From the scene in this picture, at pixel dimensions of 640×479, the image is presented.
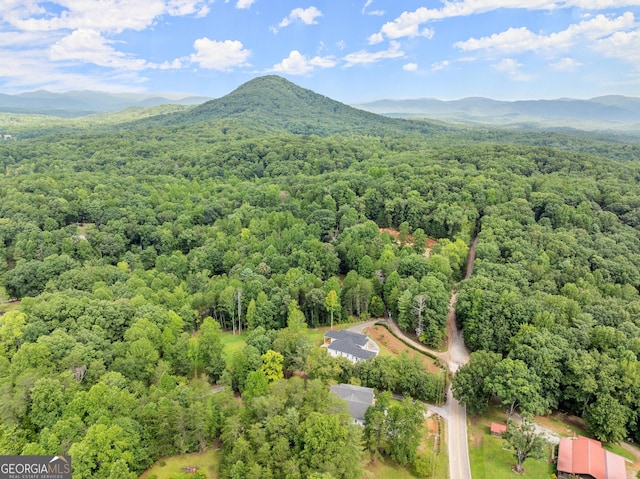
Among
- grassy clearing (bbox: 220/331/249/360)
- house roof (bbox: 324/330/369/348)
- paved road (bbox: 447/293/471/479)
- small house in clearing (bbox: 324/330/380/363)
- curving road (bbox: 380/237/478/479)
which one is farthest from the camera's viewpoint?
grassy clearing (bbox: 220/331/249/360)

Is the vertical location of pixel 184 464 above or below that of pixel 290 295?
below

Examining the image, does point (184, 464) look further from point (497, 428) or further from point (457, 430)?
point (497, 428)

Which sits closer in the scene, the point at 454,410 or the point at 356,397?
the point at 356,397

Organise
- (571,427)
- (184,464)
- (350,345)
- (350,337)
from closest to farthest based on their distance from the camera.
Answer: (184,464)
(571,427)
(350,345)
(350,337)

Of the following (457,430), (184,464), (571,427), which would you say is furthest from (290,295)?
(571,427)

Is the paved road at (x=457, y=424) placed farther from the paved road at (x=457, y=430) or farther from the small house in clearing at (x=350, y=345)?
the small house in clearing at (x=350, y=345)

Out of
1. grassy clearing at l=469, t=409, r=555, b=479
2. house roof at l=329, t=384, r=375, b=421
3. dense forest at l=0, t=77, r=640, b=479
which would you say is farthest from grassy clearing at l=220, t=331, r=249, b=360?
grassy clearing at l=469, t=409, r=555, b=479

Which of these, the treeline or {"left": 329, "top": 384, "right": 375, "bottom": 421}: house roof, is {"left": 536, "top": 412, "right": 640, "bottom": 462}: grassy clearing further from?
{"left": 329, "top": 384, "right": 375, "bottom": 421}: house roof

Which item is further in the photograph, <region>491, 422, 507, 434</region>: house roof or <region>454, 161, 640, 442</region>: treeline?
<region>454, 161, 640, 442</region>: treeline

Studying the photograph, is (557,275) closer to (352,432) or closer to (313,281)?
(313,281)
